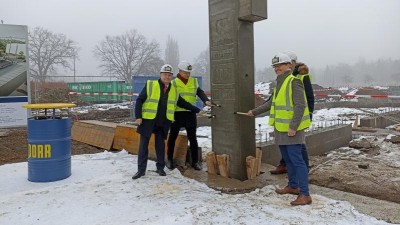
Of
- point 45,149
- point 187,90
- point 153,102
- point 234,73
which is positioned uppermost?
point 234,73

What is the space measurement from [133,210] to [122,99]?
82.7ft

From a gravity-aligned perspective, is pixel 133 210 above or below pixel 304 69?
below

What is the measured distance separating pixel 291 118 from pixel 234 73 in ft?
4.55

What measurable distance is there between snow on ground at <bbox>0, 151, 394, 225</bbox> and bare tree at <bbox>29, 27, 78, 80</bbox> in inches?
2253

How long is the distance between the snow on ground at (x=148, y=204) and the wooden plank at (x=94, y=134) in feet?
7.62

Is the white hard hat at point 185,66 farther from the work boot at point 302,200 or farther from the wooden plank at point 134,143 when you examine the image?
the work boot at point 302,200

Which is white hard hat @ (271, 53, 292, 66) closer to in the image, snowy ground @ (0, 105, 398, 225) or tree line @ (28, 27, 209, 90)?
snowy ground @ (0, 105, 398, 225)

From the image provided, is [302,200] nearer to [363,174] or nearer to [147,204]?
[147,204]

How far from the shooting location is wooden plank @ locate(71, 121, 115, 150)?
8.02 metres

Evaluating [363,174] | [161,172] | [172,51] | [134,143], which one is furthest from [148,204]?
[172,51]

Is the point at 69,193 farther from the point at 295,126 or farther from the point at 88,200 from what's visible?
the point at 295,126

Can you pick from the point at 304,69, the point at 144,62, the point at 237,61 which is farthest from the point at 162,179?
the point at 144,62

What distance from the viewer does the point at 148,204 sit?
170 inches

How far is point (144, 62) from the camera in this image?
210 feet
